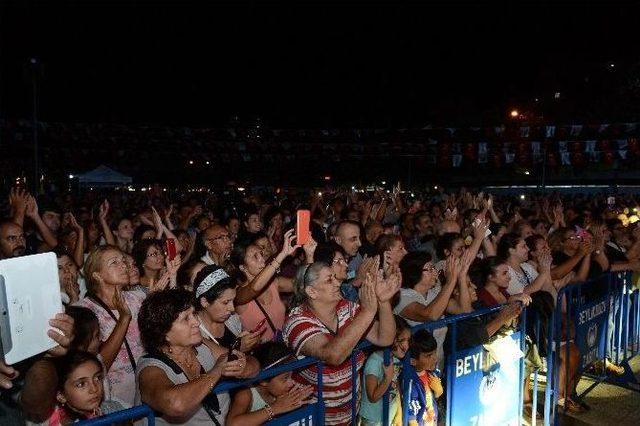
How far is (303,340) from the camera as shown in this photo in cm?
372

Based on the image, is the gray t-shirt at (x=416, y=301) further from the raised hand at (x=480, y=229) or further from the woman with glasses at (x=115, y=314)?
the woman with glasses at (x=115, y=314)

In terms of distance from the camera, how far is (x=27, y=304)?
2.19 meters

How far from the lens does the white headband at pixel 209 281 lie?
404 cm

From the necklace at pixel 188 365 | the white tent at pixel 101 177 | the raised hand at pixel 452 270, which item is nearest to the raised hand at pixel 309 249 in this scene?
the raised hand at pixel 452 270

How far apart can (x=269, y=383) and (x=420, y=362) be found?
132 centimetres

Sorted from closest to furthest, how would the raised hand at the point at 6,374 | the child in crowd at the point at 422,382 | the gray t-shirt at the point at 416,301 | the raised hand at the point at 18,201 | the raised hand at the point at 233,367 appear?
the raised hand at the point at 6,374 < the raised hand at the point at 233,367 < the child in crowd at the point at 422,382 < the gray t-shirt at the point at 416,301 < the raised hand at the point at 18,201

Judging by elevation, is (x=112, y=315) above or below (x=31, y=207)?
below

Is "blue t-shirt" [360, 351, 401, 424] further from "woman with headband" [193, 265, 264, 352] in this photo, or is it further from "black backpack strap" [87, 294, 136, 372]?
"black backpack strap" [87, 294, 136, 372]

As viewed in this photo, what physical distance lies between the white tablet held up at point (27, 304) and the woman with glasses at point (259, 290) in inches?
88.1

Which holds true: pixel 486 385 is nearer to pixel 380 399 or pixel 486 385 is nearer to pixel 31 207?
pixel 380 399

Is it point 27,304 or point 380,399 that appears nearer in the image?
point 27,304

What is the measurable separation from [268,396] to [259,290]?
134 centimetres

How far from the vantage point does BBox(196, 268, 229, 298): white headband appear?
4.04m

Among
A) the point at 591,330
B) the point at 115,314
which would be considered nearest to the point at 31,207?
the point at 115,314
